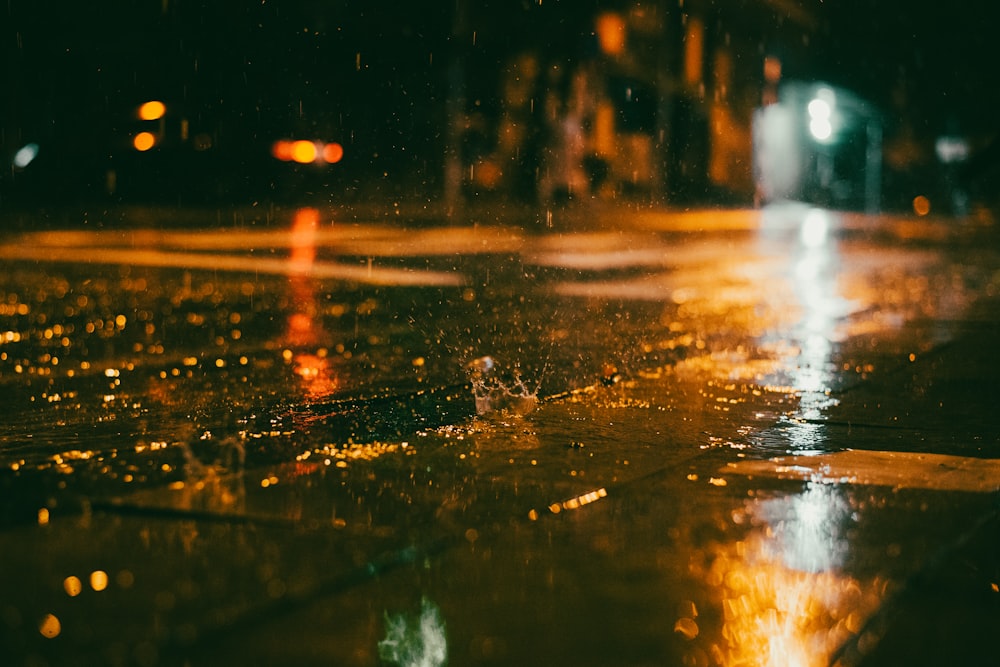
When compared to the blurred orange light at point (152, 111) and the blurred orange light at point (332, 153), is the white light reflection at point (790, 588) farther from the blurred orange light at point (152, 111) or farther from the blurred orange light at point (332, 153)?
the blurred orange light at point (332, 153)

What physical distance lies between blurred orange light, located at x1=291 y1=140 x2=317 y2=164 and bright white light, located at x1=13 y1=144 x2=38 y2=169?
16.8ft

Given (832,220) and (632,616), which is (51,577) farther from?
(832,220)

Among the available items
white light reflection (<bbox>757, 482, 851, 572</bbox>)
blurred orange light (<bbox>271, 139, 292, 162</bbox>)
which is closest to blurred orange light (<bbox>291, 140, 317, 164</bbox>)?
blurred orange light (<bbox>271, 139, 292, 162</bbox>)

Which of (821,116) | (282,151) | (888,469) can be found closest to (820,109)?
(821,116)

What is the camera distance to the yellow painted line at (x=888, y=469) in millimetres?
5898

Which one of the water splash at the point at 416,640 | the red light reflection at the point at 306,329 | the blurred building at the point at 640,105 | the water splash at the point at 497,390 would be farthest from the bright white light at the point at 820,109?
the water splash at the point at 416,640

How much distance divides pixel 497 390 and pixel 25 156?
72.2ft

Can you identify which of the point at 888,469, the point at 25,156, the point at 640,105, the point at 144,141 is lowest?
the point at 888,469

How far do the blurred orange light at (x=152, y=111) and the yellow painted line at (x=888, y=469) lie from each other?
24.2 metres

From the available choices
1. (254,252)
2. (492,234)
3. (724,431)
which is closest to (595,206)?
(492,234)

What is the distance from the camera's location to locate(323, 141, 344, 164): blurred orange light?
30125 mm

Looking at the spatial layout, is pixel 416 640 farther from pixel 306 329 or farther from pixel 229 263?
pixel 229 263

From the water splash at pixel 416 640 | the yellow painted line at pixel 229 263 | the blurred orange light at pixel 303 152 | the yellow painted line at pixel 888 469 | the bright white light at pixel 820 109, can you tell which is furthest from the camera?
the bright white light at pixel 820 109

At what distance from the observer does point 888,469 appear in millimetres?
6172
